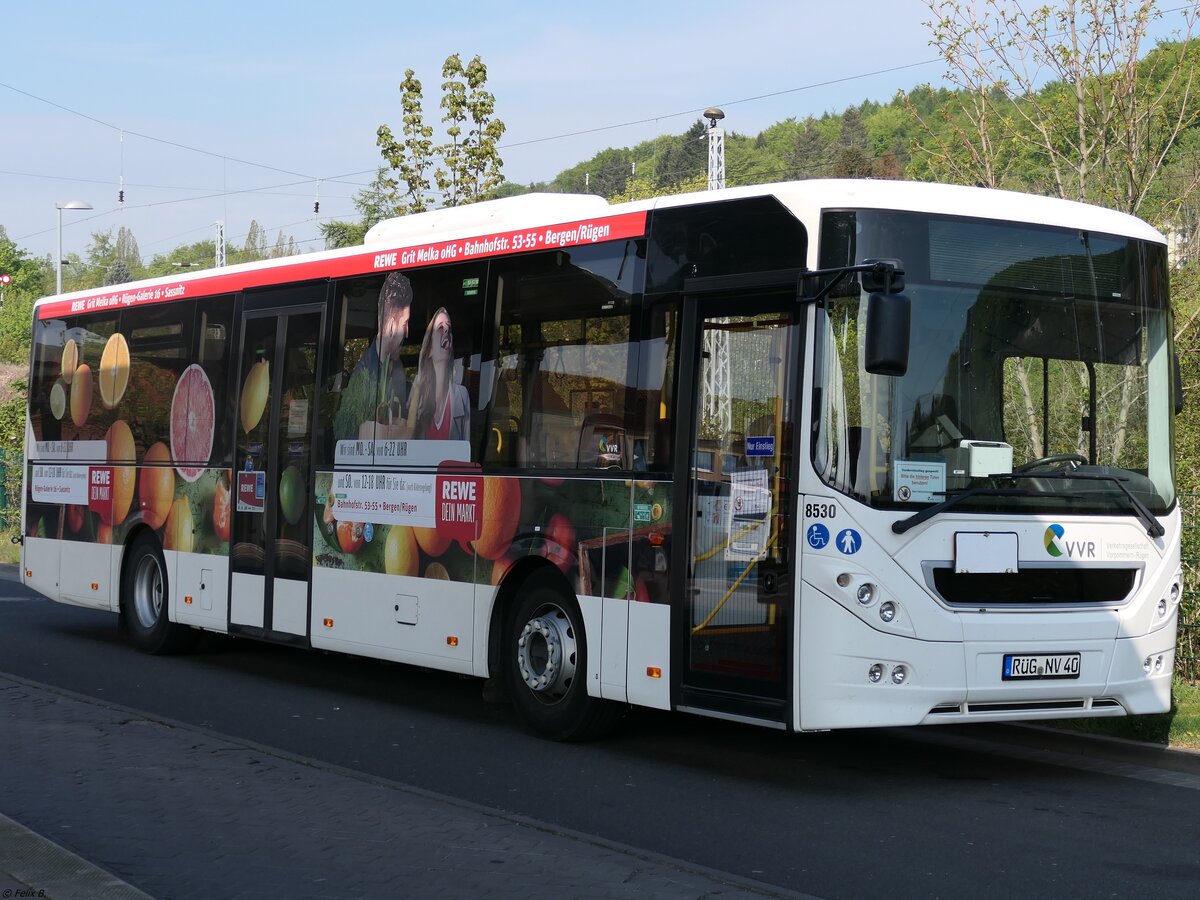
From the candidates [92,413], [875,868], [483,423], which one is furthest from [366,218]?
[875,868]

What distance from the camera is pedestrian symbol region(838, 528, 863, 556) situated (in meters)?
8.26

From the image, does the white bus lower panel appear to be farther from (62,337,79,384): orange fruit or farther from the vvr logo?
(62,337,79,384): orange fruit

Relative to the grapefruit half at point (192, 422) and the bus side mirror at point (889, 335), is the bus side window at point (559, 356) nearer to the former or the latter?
the bus side mirror at point (889, 335)

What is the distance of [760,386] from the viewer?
876 centimetres

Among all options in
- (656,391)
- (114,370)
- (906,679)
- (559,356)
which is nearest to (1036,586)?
(906,679)

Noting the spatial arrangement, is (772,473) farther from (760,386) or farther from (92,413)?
(92,413)

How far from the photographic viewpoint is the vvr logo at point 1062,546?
28.1 feet

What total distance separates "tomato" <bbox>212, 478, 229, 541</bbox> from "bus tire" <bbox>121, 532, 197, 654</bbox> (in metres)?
1.12

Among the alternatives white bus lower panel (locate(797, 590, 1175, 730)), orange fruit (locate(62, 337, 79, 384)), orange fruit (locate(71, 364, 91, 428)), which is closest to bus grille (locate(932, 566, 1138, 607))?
white bus lower panel (locate(797, 590, 1175, 730))

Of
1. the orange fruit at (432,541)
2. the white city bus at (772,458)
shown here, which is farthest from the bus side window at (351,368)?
the orange fruit at (432,541)

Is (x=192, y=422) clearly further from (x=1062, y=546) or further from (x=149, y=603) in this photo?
(x=1062, y=546)

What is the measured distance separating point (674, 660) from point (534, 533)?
1.59 meters

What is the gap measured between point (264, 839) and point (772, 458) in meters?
3.39

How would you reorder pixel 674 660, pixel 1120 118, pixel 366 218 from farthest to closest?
1. pixel 366 218
2. pixel 1120 118
3. pixel 674 660
